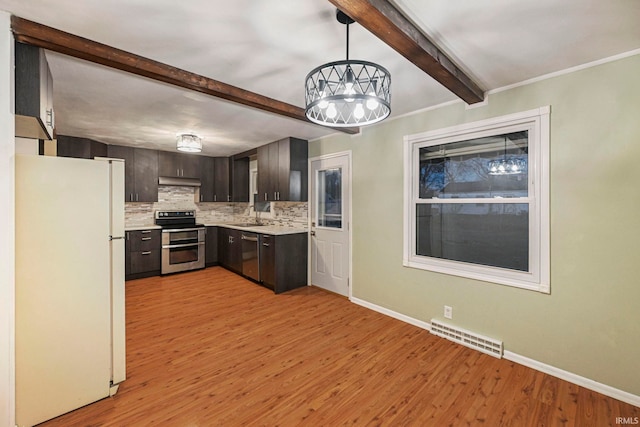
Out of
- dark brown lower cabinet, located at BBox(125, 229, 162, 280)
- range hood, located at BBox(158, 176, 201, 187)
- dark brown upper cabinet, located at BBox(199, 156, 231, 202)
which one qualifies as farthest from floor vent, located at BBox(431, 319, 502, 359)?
range hood, located at BBox(158, 176, 201, 187)

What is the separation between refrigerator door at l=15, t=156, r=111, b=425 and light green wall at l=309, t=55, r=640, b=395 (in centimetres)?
313

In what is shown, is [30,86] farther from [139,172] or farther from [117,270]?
[139,172]

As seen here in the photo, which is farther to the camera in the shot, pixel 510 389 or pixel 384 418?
pixel 510 389

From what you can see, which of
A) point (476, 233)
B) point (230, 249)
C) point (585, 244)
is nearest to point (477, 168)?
point (476, 233)

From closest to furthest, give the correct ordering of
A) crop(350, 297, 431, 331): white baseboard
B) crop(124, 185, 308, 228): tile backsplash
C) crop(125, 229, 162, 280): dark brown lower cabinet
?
crop(350, 297, 431, 331): white baseboard < crop(125, 229, 162, 280): dark brown lower cabinet < crop(124, 185, 308, 228): tile backsplash

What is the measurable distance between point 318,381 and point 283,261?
2264 mm

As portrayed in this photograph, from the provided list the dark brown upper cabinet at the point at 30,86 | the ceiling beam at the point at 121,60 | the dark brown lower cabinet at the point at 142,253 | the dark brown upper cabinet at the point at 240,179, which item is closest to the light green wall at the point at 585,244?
the ceiling beam at the point at 121,60

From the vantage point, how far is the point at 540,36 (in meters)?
1.75

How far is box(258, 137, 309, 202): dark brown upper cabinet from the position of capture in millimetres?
4406

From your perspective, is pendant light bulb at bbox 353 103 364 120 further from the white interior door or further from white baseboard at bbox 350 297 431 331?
white baseboard at bbox 350 297 431 331

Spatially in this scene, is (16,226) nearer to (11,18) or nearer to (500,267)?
(11,18)

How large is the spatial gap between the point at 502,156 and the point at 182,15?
2.78 m

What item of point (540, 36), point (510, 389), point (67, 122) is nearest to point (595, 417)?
point (510, 389)

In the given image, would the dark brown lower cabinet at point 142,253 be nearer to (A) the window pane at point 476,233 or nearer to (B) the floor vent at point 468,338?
(A) the window pane at point 476,233
